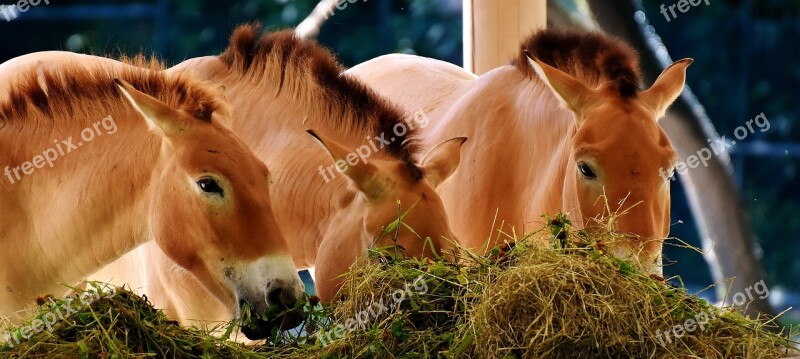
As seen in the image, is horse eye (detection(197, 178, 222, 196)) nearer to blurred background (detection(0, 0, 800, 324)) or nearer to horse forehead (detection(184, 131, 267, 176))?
horse forehead (detection(184, 131, 267, 176))

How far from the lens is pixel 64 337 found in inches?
74.7

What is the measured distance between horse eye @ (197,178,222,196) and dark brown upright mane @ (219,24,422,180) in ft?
1.70

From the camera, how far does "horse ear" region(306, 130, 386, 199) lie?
2438 mm

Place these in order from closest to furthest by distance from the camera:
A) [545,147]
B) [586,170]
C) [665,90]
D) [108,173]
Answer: [108,173], [586,170], [665,90], [545,147]

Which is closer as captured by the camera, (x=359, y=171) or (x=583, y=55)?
(x=359, y=171)

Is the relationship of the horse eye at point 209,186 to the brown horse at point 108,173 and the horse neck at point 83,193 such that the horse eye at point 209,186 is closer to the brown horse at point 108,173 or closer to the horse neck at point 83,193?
the brown horse at point 108,173

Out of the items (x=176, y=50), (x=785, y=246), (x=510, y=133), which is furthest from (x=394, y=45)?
(x=510, y=133)

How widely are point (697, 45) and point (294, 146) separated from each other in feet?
16.7

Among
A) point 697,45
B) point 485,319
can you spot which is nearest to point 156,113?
point 485,319

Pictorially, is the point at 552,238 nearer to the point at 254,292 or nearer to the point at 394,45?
the point at 254,292

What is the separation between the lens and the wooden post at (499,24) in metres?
3.90

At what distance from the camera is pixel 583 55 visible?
10.0ft

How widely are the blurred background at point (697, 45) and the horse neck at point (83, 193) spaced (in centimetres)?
392

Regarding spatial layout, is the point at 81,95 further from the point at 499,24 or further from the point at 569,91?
the point at 499,24
